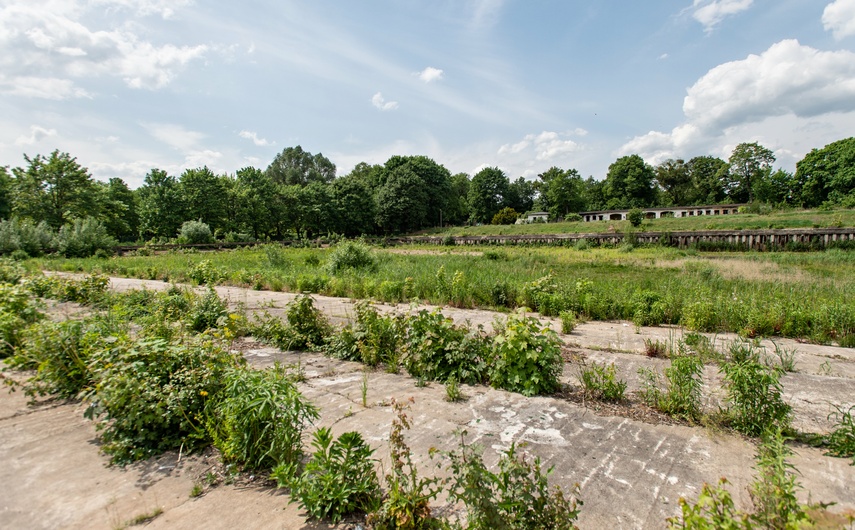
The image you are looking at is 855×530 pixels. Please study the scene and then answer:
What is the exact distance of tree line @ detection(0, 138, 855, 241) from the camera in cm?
3716

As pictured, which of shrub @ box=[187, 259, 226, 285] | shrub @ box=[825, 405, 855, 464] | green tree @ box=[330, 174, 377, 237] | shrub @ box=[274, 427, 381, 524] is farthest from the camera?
green tree @ box=[330, 174, 377, 237]

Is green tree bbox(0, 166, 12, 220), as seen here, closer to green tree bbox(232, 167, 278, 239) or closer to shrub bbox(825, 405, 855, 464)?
green tree bbox(232, 167, 278, 239)

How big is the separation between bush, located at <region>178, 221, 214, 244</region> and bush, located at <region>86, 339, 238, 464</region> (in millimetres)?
34629

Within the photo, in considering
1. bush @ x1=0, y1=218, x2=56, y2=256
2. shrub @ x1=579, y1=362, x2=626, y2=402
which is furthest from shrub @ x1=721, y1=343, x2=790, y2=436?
bush @ x1=0, y1=218, x2=56, y2=256

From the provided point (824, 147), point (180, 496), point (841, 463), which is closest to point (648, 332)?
point (841, 463)

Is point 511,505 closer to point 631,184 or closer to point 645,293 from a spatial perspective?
point 645,293

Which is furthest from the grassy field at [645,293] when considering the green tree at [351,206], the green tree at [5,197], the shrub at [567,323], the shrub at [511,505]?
the green tree at [351,206]

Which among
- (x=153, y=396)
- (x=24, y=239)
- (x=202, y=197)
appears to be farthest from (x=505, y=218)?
(x=153, y=396)

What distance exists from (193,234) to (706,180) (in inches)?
3112

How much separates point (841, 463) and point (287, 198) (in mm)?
50766

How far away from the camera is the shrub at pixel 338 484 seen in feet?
7.92

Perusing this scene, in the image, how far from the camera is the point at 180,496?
273 centimetres

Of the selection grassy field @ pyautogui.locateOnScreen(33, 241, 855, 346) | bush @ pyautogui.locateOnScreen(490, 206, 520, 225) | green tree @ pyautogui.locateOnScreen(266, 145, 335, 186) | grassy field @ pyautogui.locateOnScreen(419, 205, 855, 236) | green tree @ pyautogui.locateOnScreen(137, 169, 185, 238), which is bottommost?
grassy field @ pyautogui.locateOnScreen(33, 241, 855, 346)

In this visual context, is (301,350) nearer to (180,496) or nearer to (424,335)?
(424,335)
